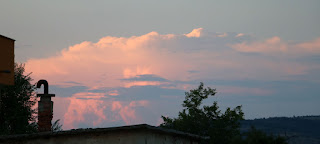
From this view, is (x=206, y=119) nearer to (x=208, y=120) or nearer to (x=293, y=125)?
(x=208, y=120)

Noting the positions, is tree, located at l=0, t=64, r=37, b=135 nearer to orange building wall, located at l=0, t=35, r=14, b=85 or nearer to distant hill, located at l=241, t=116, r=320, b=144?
orange building wall, located at l=0, t=35, r=14, b=85

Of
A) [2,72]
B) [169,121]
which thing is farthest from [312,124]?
[2,72]

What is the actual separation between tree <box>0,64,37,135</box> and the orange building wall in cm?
1331

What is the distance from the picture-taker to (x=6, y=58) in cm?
2759

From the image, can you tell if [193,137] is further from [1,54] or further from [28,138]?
[1,54]

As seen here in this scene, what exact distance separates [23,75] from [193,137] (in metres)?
27.6

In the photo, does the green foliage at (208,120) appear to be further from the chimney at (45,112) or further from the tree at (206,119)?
the chimney at (45,112)

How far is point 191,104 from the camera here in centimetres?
4481

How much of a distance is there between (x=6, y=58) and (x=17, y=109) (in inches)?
607

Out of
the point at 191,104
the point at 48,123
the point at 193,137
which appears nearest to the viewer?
the point at 193,137

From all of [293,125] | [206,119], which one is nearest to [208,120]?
[206,119]

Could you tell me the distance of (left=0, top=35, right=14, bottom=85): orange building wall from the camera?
27250 millimetres

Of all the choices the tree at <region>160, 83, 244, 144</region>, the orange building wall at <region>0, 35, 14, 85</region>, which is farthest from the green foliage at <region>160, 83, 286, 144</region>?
the orange building wall at <region>0, 35, 14, 85</region>

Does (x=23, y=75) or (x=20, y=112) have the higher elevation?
(x=23, y=75)
